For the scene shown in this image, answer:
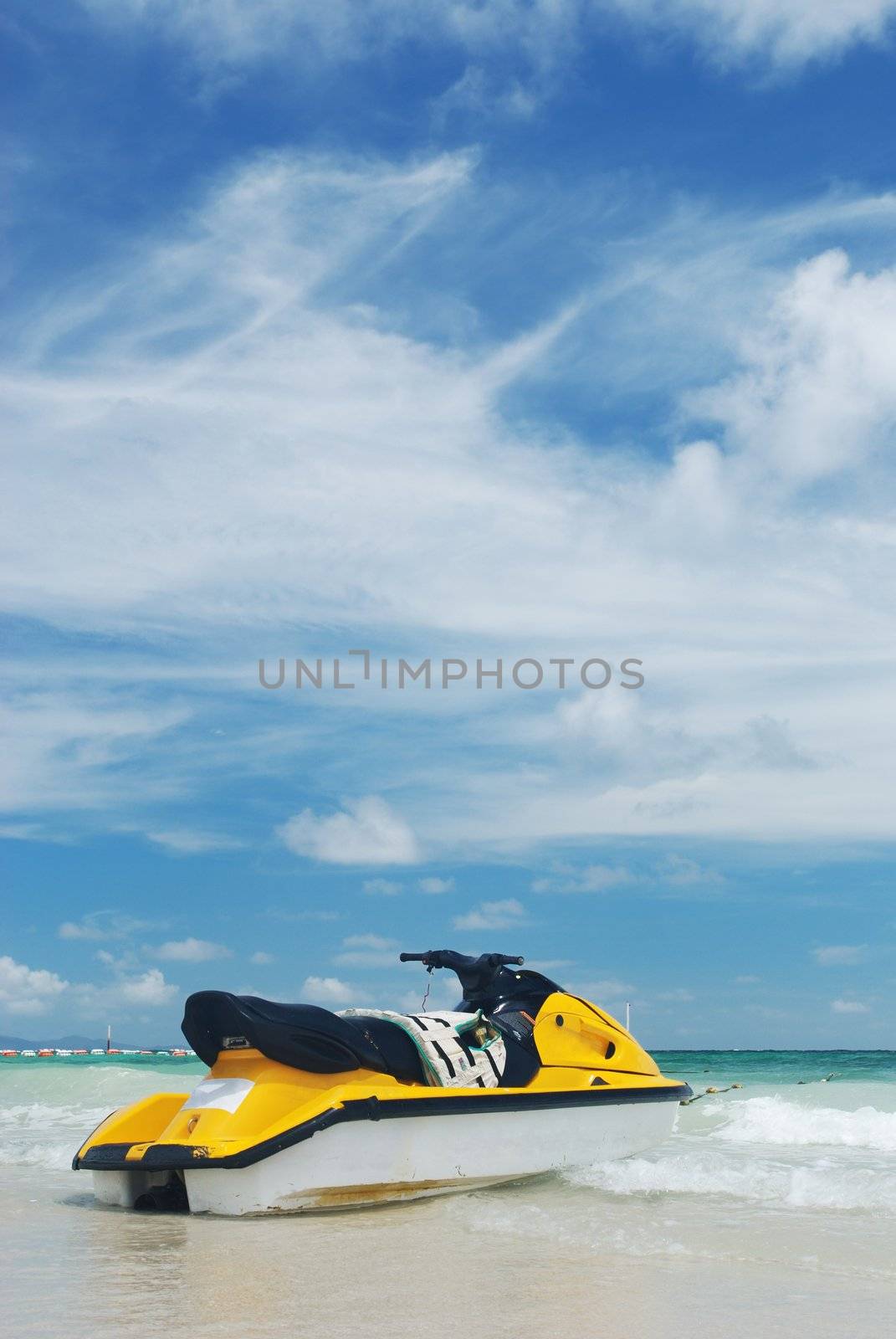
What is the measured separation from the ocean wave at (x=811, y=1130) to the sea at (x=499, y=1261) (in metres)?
2.33

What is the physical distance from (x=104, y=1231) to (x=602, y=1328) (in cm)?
289

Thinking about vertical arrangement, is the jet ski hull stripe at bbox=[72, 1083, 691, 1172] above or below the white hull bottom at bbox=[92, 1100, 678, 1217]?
above

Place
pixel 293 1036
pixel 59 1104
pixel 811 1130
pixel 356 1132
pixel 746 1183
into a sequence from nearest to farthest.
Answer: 1. pixel 356 1132
2. pixel 293 1036
3. pixel 746 1183
4. pixel 811 1130
5. pixel 59 1104

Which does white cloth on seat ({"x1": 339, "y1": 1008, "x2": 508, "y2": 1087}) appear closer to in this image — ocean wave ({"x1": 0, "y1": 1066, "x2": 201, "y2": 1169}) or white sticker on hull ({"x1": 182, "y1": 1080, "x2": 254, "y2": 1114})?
white sticker on hull ({"x1": 182, "y1": 1080, "x2": 254, "y2": 1114})

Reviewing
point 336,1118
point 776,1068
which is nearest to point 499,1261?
point 336,1118

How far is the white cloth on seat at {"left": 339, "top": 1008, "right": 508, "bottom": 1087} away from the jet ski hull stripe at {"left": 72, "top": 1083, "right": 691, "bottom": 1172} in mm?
146

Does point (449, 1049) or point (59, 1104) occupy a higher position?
point (449, 1049)

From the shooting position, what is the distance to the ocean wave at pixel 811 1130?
36.2ft

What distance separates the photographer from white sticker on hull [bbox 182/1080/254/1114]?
629 cm

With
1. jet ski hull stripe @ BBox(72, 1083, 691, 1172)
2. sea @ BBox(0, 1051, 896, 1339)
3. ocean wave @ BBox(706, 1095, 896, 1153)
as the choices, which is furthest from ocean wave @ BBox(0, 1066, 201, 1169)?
ocean wave @ BBox(706, 1095, 896, 1153)

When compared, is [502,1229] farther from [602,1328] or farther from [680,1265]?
[602,1328]

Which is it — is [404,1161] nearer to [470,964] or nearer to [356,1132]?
[356,1132]

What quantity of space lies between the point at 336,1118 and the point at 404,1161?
544 millimetres

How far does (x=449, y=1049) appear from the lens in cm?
705
